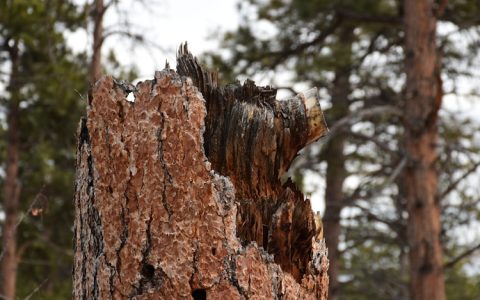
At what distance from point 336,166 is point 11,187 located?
6.38 meters

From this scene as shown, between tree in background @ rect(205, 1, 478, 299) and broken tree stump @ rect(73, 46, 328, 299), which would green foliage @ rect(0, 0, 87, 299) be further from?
broken tree stump @ rect(73, 46, 328, 299)

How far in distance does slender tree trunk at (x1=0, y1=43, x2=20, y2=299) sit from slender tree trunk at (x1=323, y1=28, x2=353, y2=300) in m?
5.33

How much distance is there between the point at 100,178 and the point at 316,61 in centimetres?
955

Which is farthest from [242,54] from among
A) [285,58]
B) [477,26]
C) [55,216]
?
[55,216]

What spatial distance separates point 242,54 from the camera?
11.6 metres

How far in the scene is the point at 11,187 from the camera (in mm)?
14086

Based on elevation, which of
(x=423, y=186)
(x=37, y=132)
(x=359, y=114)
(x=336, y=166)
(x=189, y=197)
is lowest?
(x=189, y=197)

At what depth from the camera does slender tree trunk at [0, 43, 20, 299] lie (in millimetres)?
13219

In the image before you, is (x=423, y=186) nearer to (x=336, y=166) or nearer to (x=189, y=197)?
(x=336, y=166)

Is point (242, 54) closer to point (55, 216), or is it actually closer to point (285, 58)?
point (285, 58)

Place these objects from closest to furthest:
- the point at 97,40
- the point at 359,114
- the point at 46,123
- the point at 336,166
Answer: the point at 97,40 → the point at 359,114 → the point at 336,166 → the point at 46,123

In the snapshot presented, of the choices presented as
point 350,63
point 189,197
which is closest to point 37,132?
point 350,63

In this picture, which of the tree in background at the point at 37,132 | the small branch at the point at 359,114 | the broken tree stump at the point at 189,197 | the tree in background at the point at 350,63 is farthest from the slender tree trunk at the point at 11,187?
the broken tree stump at the point at 189,197

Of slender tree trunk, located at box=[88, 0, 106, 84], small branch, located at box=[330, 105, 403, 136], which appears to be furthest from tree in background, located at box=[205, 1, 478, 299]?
slender tree trunk, located at box=[88, 0, 106, 84]
